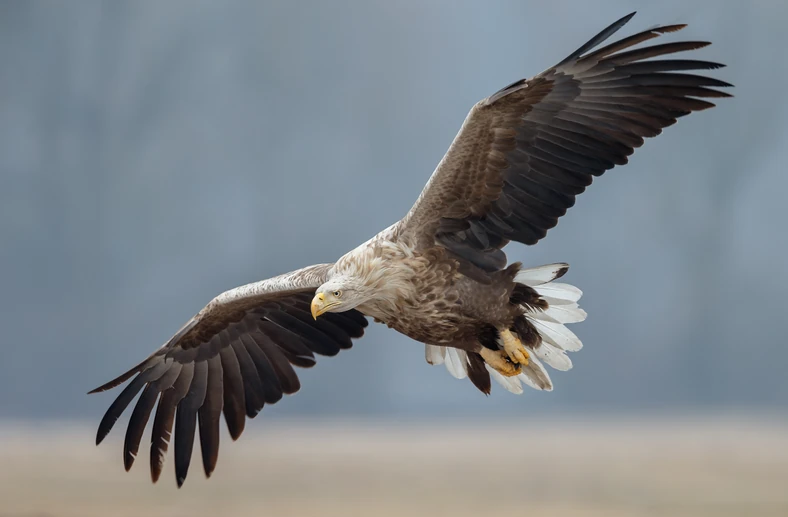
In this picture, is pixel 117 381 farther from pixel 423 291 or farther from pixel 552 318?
pixel 552 318

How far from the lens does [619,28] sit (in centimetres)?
356

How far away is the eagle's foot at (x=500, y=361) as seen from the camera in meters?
4.27

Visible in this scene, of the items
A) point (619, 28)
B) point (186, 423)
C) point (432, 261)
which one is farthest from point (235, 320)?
point (619, 28)

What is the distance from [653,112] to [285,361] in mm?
2168

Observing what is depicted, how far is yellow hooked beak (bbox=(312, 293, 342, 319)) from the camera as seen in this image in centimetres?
382

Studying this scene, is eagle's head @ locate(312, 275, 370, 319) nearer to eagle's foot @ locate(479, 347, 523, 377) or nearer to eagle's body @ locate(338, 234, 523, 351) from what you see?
eagle's body @ locate(338, 234, 523, 351)

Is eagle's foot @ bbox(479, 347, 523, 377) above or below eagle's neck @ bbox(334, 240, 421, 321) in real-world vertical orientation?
below

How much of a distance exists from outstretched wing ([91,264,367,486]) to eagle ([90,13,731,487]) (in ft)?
0.11

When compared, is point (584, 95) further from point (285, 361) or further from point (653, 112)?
point (285, 361)

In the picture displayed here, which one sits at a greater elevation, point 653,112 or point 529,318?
point 653,112

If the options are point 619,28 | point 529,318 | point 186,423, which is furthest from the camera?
point 186,423

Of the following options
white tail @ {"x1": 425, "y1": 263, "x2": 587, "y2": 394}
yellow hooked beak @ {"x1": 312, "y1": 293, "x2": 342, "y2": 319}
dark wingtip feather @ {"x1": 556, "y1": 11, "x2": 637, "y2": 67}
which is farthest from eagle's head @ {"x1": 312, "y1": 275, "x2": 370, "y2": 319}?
dark wingtip feather @ {"x1": 556, "y1": 11, "x2": 637, "y2": 67}

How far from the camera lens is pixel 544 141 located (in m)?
3.98

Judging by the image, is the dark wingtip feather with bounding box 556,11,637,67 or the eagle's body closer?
the dark wingtip feather with bounding box 556,11,637,67
